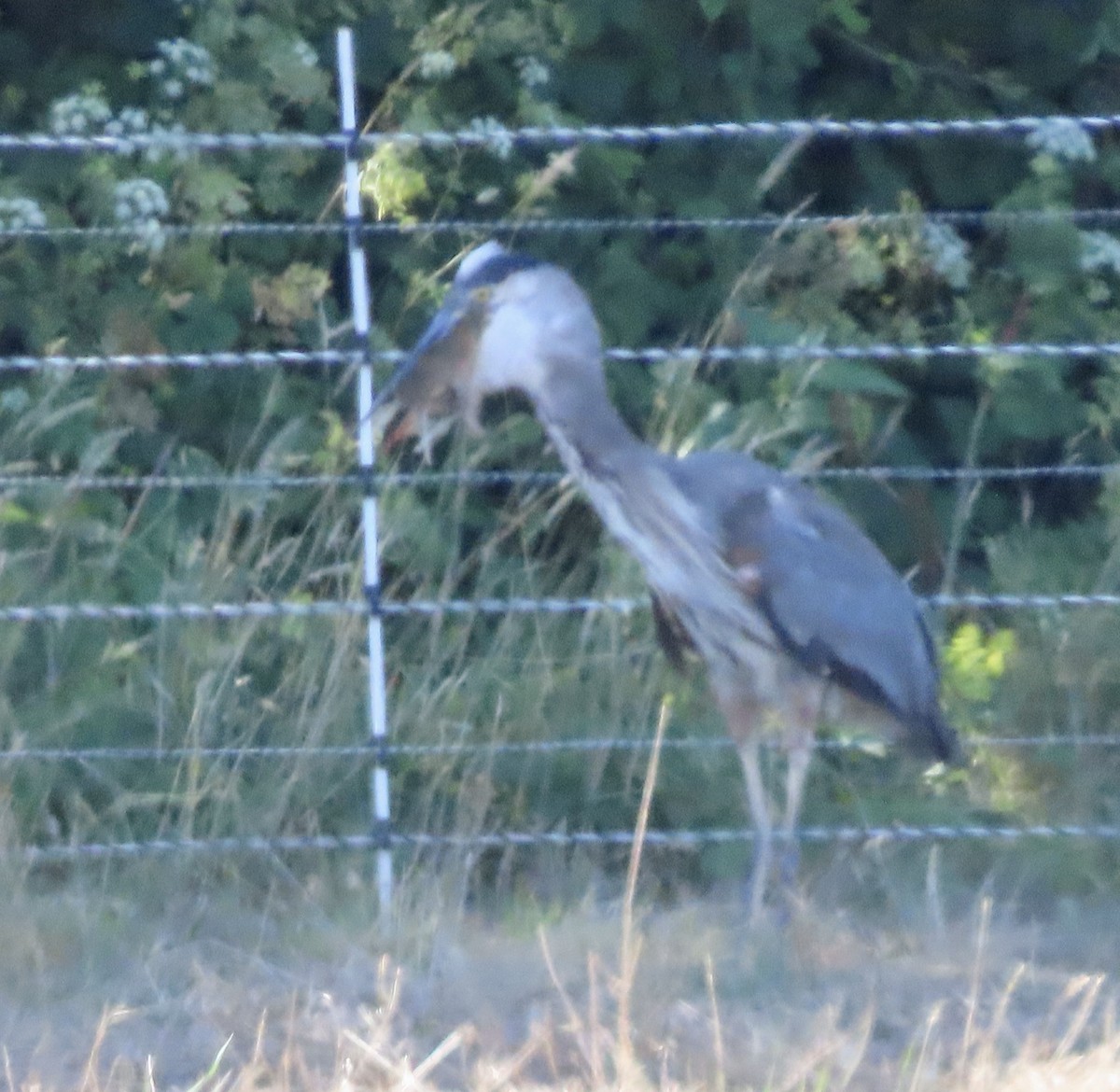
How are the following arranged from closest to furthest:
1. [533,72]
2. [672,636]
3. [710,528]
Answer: [710,528] → [672,636] → [533,72]

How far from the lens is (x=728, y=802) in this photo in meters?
4.54

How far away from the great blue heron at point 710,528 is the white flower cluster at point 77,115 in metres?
1.82

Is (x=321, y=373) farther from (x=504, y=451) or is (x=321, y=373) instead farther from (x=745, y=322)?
(x=745, y=322)

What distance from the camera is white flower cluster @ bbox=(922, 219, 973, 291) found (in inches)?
223

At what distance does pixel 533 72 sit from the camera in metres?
5.57

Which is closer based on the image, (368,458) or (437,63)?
(368,458)

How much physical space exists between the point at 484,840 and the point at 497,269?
1143 mm

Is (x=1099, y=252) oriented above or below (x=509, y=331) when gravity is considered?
above

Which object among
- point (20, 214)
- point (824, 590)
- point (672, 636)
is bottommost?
point (672, 636)

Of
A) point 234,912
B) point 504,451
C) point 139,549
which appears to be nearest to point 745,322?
point 504,451

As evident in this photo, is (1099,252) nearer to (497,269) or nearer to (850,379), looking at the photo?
(850,379)

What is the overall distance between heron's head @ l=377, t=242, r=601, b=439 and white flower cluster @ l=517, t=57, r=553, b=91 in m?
1.88

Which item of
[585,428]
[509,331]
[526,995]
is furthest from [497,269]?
[526,995]

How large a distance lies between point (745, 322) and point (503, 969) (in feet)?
7.23
